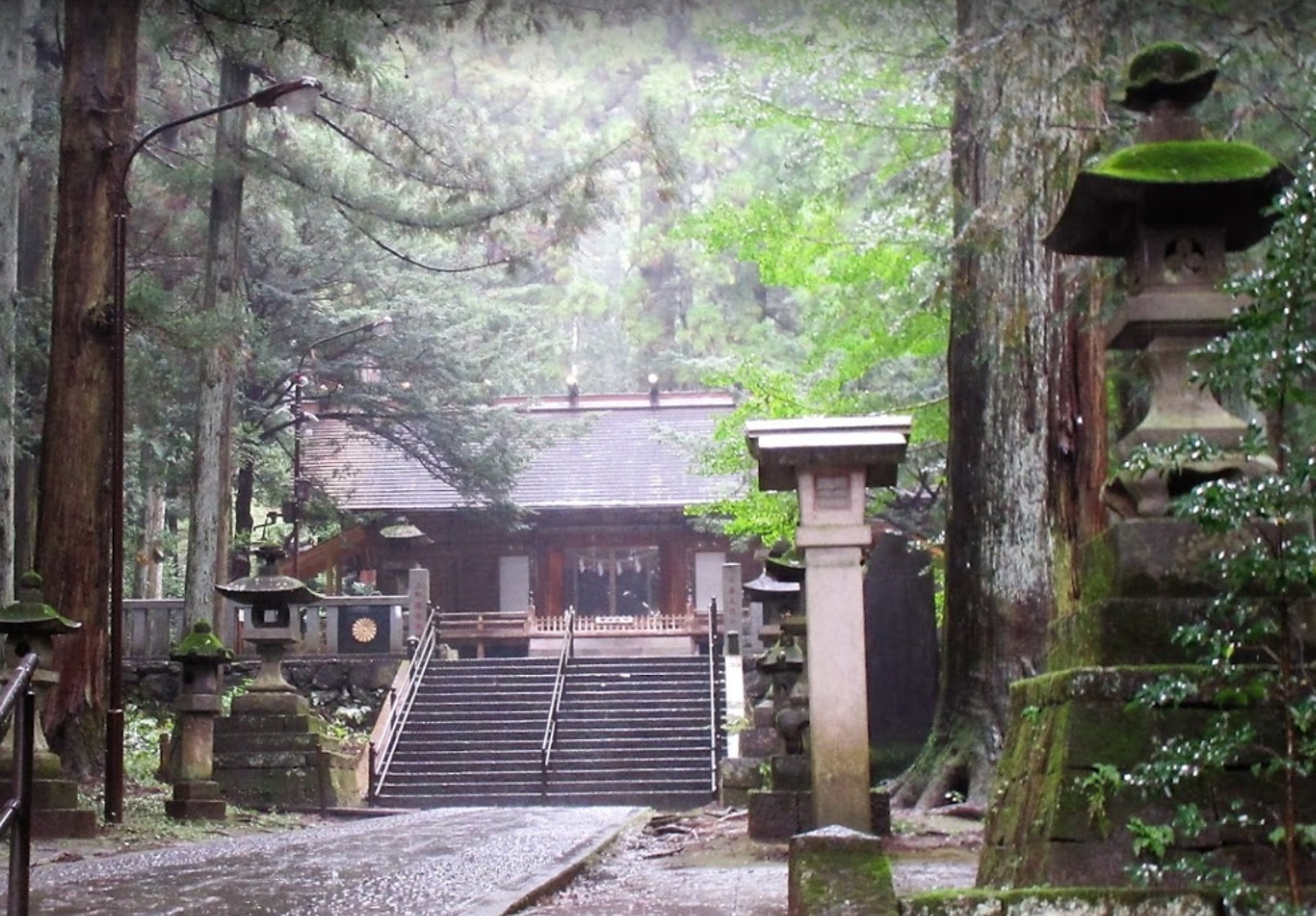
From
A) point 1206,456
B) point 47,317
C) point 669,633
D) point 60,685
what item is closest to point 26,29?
point 47,317

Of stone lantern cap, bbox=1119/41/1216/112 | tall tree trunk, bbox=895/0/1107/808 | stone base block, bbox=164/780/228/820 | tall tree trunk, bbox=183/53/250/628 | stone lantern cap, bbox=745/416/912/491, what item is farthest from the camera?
tall tree trunk, bbox=183/53/250/628

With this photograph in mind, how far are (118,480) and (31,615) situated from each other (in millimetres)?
1766

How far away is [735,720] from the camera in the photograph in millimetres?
22578

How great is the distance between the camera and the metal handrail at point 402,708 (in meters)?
20.6

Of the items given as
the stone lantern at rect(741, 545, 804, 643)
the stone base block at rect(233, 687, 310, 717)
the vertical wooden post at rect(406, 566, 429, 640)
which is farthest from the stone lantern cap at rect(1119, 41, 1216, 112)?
the vertical wooden post at rect(406, 566, 429, 640)

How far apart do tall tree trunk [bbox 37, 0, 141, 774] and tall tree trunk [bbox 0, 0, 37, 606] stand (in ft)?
9.53

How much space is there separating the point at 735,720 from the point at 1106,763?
17515 mm

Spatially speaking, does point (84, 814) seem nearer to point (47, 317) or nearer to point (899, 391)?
point (47, 317)

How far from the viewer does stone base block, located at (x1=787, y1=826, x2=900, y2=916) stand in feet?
18.0

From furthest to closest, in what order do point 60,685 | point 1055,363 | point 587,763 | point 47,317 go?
point 587,763
point 47,317
point 60,685
point 1055,363

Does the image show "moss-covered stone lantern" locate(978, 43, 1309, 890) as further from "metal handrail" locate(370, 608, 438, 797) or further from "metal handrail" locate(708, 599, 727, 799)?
"metal handrail" locate(370, 608, 438, 797)

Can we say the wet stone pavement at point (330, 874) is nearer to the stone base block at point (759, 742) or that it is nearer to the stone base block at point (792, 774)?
the stone base block at point (792, 774)

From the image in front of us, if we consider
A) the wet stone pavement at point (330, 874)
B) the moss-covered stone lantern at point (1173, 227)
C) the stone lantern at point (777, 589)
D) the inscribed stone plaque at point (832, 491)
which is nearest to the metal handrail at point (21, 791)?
the wet stone pavement at point (330, 874)

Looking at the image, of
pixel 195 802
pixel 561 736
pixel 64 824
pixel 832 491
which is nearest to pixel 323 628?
pixel 561 736
